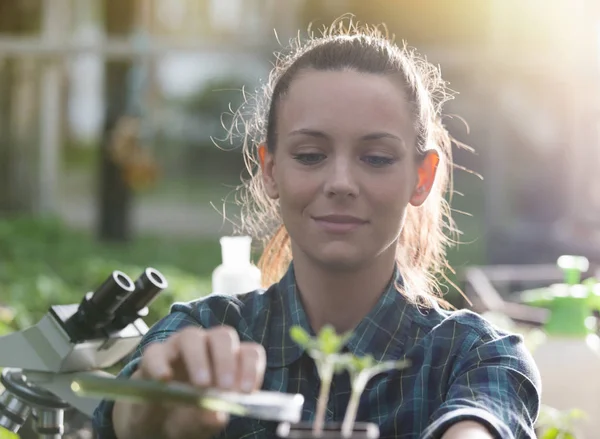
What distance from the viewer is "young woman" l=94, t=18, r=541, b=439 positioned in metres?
1.60

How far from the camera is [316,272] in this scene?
5.75ft

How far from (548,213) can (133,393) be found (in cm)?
Answer: 988

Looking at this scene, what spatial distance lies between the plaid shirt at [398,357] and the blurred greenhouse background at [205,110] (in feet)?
20.9

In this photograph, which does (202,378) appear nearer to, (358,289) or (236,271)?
(358,289)

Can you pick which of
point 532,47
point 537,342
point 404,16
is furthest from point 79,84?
point 537,342

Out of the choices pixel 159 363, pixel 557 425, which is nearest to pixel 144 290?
pixel 159 363

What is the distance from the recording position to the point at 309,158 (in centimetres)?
169

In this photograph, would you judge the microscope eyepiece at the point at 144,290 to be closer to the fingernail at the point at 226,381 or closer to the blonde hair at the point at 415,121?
the blonde hair at the point at 415,121

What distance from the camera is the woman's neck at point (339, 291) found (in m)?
1.76

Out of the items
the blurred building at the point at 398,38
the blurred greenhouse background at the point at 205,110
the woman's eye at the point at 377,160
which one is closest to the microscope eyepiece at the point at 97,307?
the woman's eye at the point at 377,160

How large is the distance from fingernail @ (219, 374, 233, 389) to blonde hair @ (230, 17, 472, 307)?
718 mm

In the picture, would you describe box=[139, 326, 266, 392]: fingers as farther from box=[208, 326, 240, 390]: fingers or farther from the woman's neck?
the woman's neck

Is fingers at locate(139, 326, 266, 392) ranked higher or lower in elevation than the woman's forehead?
lower

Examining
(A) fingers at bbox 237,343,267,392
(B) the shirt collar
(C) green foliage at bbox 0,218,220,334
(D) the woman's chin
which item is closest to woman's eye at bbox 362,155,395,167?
(D) the woman's chin
